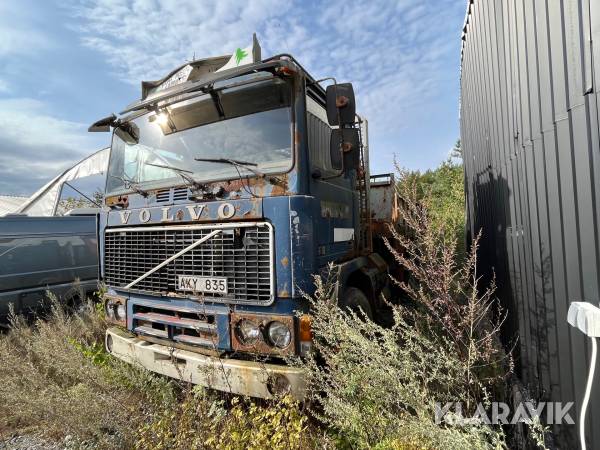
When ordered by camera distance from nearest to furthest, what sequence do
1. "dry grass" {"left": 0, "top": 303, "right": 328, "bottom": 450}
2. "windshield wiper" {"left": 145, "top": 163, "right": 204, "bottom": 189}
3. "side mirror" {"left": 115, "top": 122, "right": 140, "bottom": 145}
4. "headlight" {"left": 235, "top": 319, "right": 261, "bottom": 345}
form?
"dry grass" {"left": 0, "top": 303, "right": 328, "bottom": 450}, "headlight" {"left": 235, "top": 319, "right": 261, "bottom": 345}, "windshield wiper" {"left": 145, "top": 163, "right": 204, "bottom": 189}, "side mirror" {"left": 115, "top": 122, "right": 140, "bottom": 145}

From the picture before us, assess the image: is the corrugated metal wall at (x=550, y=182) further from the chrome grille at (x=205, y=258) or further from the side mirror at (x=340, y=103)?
the chrome grille at (x=205, y=258)

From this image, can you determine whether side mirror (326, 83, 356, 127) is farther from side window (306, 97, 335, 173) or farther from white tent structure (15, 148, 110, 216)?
white tent structure (15, 148, 110, 216)

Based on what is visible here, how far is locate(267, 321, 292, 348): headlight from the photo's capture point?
2.48 m

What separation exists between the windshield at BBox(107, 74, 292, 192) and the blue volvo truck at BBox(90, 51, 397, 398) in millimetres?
11

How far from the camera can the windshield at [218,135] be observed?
2.76 meters

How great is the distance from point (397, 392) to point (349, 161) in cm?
179

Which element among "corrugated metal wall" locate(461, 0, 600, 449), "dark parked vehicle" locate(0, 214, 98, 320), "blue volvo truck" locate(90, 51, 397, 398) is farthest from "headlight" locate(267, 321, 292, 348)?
"dark parked vehicle" locate(0, 214, 98, 320)

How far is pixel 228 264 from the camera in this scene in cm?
267

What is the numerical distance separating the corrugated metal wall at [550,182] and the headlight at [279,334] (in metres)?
1.70

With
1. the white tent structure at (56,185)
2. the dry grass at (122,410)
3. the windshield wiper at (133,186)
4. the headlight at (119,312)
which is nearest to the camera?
the dry grass at (122,410)

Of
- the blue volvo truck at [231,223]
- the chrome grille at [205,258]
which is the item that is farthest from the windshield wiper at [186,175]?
the chrome grille at [205,258]

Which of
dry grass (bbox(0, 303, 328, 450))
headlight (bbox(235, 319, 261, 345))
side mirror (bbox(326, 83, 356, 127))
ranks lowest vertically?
dry grass (bbox(0, 303, 328, 450))

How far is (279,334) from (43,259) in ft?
20.4

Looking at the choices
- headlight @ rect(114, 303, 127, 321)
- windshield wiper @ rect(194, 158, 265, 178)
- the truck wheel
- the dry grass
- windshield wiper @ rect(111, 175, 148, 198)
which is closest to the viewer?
the dry grass
